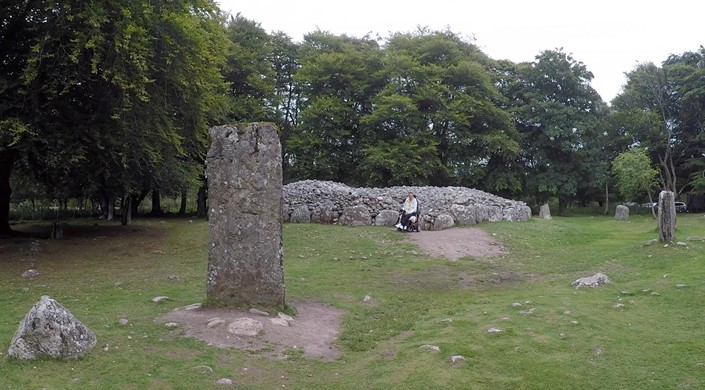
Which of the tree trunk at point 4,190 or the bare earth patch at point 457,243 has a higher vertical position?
the tree trunk at point 4,190

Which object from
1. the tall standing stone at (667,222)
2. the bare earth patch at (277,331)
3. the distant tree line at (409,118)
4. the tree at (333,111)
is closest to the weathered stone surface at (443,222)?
the tall standing stone at (667,222)

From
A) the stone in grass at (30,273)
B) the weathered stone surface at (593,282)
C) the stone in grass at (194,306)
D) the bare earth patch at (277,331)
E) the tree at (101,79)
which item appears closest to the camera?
the bare earth patch at (277,331)

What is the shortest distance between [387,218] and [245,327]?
17981 mm

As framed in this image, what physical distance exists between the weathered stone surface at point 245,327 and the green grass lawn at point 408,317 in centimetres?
72

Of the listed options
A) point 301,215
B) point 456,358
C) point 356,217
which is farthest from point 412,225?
point 456,358

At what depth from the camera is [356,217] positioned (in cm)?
2709

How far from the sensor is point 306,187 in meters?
30.7

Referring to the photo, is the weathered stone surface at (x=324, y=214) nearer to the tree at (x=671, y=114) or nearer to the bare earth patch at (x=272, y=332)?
the bare earth patch at (x=272, y=332)

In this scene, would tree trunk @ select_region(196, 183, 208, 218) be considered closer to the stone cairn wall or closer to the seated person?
the stone cairn wall

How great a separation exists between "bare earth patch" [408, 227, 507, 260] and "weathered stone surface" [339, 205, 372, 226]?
3.67 m

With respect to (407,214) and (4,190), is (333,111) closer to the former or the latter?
(407,214)

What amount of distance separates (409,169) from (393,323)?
29722mm

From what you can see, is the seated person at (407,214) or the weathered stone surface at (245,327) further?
the seated person at (407,214)

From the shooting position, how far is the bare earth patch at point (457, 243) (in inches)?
765
